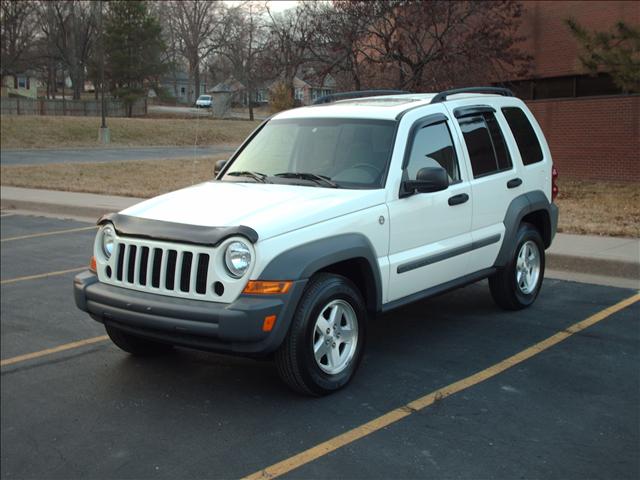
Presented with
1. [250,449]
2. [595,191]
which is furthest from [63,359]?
[595,191]

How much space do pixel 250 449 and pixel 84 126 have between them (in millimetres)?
42460

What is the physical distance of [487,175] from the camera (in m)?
6.50

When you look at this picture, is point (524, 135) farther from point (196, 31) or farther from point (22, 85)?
point (22, 85)

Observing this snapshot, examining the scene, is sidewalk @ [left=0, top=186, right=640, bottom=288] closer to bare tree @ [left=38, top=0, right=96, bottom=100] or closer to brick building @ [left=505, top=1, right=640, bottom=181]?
brick building @ [left=505, top=1, right=640, bottom=181]

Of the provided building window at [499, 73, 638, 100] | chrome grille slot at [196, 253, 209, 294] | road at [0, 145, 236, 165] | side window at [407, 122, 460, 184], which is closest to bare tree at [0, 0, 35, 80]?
road at [0, 145, 236, 165]

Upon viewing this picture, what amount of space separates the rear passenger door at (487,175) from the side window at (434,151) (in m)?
0.18

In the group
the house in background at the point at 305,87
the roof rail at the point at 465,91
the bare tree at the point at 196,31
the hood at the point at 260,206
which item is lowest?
the hood at the point at 260,206

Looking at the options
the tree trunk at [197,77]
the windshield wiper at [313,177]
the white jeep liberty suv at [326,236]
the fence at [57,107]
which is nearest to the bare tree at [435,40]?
the tree trunk at [197,77]

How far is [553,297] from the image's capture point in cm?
766

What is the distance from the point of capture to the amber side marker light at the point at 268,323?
14.6ft

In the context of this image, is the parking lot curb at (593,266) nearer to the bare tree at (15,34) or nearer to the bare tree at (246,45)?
the bare tree at (246,45)

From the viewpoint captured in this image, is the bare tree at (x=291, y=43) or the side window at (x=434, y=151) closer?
the side window at (x=434, y=151)

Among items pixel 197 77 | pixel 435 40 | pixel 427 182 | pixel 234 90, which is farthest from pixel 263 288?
pixel 435 40

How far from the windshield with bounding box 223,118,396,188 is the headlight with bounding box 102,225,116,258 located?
48.3 inches
